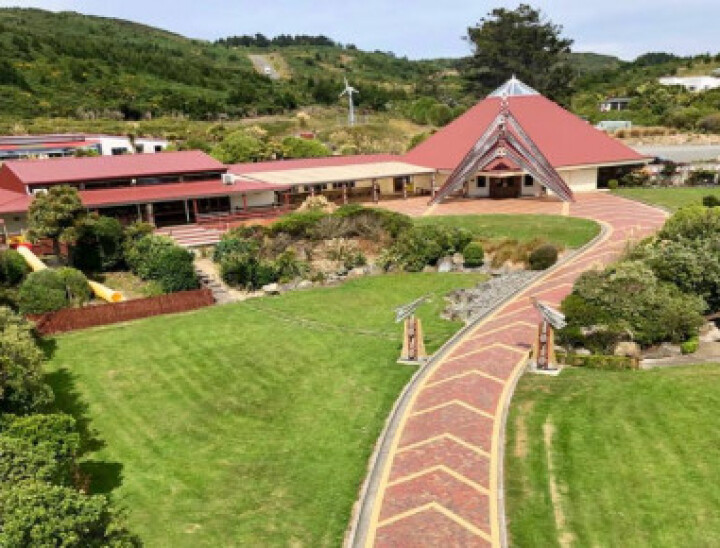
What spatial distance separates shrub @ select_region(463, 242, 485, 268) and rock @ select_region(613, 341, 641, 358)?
39.6 ft

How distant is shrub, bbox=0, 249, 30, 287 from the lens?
92.8 ft

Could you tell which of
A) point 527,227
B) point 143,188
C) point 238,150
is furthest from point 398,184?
point 143,188

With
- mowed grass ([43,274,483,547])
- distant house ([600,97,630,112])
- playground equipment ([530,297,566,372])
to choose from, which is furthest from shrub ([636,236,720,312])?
distant house ([600,97,630,112])

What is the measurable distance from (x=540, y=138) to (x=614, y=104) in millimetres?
54426

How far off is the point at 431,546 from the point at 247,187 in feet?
106

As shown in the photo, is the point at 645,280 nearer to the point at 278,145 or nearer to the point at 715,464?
the point at 715,464

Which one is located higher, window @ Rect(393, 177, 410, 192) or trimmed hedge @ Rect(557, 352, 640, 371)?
window @ Rect(393, 177, 410, 192)

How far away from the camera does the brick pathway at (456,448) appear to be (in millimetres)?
12227

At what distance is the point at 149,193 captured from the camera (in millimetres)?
37875

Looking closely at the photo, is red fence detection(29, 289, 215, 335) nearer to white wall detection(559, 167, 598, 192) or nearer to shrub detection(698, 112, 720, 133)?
white wall detection(559, 167, 598, 192)

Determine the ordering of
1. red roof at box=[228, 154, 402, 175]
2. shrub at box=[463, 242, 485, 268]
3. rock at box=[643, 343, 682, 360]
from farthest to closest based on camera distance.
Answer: red roof at box=[228, 154, 402, 175], shrub at box=[463, 242, 485, 268], rock at box=[643, 343, 682, 360]

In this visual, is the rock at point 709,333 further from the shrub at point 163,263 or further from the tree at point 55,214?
→ the tree at point 55,214

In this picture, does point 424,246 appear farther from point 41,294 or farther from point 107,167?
point 107,167

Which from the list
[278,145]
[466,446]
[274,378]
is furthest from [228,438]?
[278,145]
